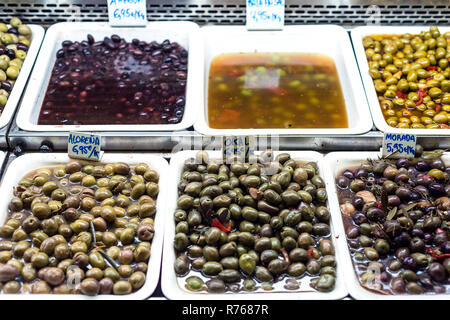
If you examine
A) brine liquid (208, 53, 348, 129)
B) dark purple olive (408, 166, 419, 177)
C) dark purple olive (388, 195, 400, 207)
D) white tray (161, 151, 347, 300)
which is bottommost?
white tray (161, 151, 347, 300)

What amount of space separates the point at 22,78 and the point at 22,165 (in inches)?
23.1

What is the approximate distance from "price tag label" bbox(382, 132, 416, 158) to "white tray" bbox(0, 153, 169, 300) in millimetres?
1066

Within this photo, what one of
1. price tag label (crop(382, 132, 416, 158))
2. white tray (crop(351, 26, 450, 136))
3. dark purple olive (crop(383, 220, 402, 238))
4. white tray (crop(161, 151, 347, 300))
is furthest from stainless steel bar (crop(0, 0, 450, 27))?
dark purple olive (crop(383, 220, 402, 238))

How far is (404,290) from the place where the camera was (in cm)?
177

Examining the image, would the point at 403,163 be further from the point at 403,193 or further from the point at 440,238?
the point at 440,238

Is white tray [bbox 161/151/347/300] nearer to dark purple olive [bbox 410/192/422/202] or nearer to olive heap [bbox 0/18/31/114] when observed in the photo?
dark purple olive [bbox 410/192/422/202]

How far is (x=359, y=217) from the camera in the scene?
1991 mm

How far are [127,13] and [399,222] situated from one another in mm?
1981

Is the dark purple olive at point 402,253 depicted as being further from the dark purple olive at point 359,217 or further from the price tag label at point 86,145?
the price tag label at point 86,145

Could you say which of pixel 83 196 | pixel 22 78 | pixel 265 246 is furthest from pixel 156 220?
pixel 22 78

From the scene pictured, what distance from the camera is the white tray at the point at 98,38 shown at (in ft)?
7.59

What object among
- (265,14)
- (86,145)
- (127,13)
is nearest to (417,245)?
(86,145)

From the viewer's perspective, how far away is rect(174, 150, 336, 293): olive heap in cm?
181
